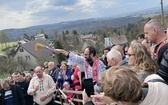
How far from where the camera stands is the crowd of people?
191cm

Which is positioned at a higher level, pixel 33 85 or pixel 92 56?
pixel 92 56

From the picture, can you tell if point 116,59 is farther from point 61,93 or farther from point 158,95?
point 61,93

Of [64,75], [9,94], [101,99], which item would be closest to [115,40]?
[64,75]

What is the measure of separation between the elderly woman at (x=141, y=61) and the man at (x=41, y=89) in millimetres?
4209

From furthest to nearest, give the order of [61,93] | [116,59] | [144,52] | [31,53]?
[31,53] < [61,93] < [116,59] < [144,52]

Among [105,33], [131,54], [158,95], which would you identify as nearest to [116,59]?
[131,54]

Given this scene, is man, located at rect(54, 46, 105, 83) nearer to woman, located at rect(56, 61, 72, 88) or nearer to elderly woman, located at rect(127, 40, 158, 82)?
elderly woman, located at rect(127, 40, 158, 82)

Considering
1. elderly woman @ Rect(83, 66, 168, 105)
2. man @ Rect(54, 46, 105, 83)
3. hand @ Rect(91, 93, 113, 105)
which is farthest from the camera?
man @ Rect(54, 46, 105, 83)

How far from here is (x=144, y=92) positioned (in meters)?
1.93

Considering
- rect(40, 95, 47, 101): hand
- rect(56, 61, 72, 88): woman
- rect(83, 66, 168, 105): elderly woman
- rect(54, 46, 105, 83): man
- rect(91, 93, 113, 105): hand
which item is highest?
rect(83, 66, 168, 105): elderly woman

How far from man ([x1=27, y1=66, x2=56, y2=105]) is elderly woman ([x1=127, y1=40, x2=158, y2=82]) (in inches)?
166

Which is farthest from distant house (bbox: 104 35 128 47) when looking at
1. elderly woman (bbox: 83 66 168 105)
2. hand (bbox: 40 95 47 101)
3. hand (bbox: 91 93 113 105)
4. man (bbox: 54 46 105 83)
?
elderly woman (bbox: 83 66 168 105)

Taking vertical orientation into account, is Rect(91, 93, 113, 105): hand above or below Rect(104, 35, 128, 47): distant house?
above

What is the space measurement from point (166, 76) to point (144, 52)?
0.85 metres
